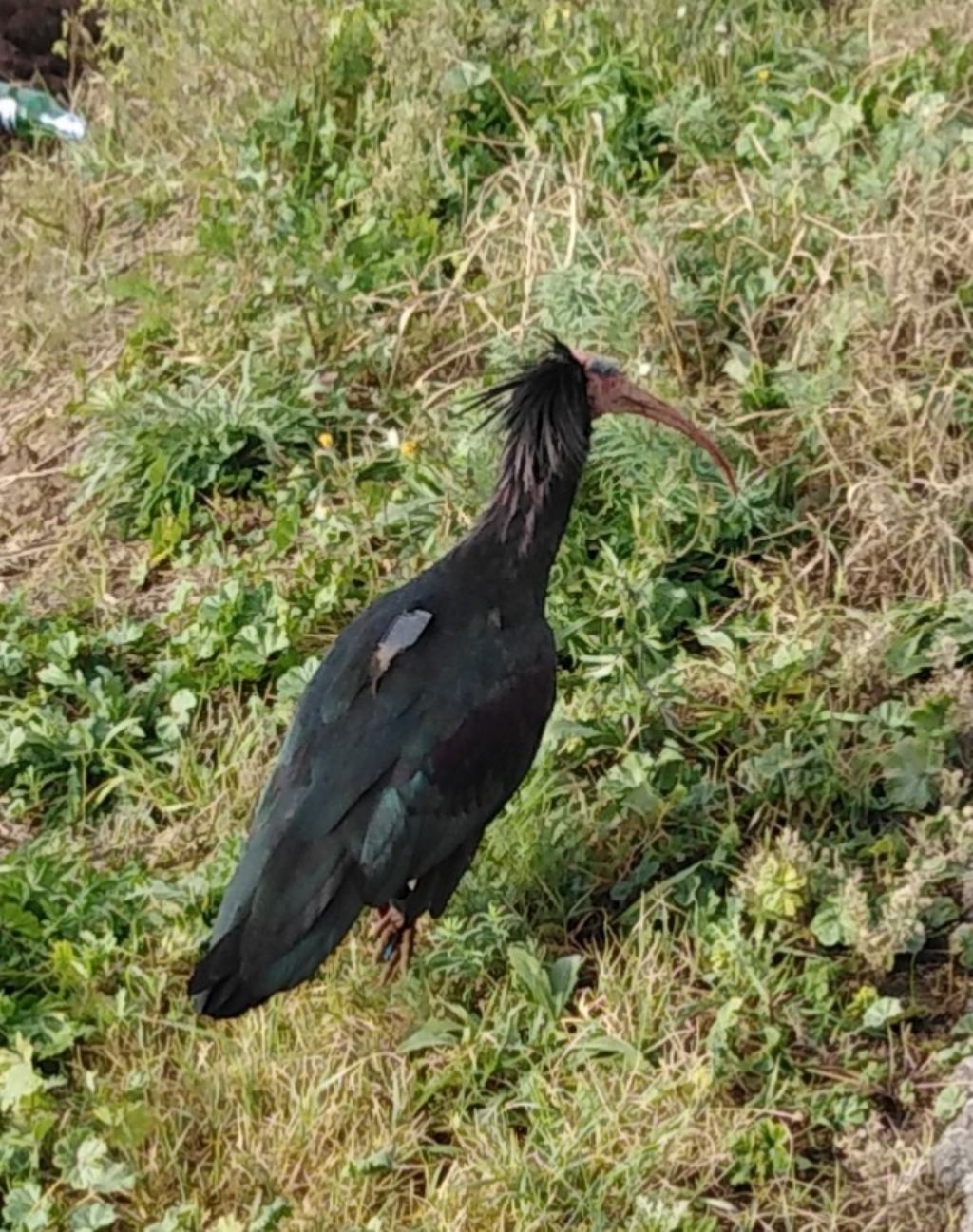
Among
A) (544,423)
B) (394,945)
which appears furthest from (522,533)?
(394,945)

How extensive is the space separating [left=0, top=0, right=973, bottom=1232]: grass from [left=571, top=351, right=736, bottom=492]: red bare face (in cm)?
46

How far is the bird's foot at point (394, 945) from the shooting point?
3.76 meters

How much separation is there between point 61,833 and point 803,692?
1804 millimetres

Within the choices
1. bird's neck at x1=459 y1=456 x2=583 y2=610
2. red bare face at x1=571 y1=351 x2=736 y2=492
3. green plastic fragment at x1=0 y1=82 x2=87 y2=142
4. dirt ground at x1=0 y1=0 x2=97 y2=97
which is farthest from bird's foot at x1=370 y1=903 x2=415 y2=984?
dirt ground at x1=0 y1=0 x2=97 y2=97

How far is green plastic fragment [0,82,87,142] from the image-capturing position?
272 inches

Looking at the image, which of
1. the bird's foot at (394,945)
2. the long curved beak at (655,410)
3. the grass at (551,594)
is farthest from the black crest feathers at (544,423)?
the bird's foot at (394,945)

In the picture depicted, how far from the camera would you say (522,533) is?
3869 millimetres

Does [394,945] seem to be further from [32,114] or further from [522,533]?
[32,114]

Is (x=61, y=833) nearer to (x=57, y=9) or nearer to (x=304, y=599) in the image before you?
(x=304, y=599)

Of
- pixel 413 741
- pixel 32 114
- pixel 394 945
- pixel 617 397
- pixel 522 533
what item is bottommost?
pixel 394 945

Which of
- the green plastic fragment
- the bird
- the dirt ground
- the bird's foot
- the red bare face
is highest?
the dirt ground

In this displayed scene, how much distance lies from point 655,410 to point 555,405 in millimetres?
328

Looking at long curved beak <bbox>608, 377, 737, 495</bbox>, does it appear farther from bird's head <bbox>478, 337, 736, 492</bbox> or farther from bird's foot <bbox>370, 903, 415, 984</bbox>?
bird's foot <bbox>370, 903, 415, 984</bbox>

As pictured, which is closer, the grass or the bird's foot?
the grass
